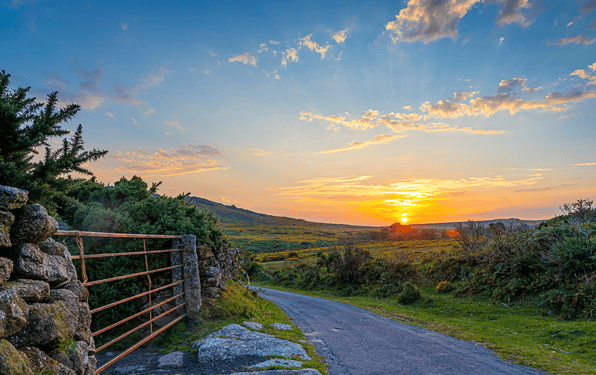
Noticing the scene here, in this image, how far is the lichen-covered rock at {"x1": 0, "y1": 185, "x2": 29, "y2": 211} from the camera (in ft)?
11.4

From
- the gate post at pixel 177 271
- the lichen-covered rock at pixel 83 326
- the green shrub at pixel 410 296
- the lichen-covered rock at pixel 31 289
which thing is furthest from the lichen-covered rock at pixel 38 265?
the green shrub at pixel 410 296

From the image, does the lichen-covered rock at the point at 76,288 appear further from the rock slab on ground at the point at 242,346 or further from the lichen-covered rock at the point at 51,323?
the rock slab on ground at the point at 242,346

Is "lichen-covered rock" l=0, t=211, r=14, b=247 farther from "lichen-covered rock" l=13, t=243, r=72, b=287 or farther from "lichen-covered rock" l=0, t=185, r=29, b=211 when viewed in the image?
"lichen-covered rock" l=13, t=243, r=72, b=287

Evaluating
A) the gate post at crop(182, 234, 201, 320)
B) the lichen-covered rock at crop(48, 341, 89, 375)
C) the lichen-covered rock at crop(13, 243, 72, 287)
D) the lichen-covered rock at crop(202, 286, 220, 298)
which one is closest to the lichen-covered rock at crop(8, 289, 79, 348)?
the lichen-covered rock at crop(48, 341, 89, 375)

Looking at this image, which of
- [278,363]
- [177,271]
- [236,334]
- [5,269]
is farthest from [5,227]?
[177,271]

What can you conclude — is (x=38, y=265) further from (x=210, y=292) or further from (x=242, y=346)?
(x=210, y=292)

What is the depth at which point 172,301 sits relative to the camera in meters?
9.77

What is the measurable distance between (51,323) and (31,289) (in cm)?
46

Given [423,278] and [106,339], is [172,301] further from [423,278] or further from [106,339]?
[423,278]

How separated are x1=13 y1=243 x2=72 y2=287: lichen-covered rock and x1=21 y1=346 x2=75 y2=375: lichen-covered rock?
32.5 inches

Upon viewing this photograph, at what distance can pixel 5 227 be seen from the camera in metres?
3.47

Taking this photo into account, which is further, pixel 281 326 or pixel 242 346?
pixel 281 326

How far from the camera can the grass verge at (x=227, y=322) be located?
8.06m

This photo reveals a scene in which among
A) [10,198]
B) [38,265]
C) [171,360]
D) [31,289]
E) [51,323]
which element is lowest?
[171,360]
